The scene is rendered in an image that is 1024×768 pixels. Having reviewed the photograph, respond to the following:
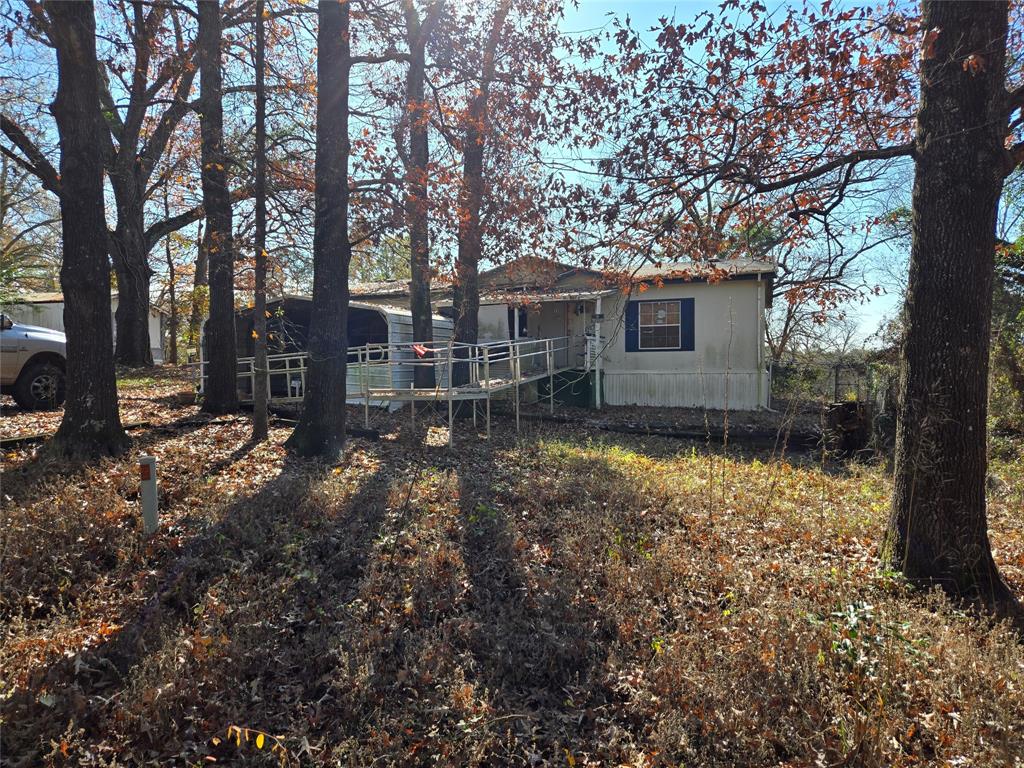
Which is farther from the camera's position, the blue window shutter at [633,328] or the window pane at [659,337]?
the blue window shutter at [633,328]

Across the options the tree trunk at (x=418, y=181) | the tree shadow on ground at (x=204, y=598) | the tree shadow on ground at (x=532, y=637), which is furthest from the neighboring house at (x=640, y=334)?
the tree shadow on ground at (x=532, y=637)

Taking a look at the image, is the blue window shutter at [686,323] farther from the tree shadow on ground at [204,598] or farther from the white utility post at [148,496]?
the white utility post at [148,496]

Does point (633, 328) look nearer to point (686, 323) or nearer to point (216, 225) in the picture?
point (686, 323)

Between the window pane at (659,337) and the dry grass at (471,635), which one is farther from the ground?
the window pane at (659,337)

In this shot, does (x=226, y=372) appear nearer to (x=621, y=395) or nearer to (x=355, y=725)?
(x=355, y=725)

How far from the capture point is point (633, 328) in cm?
1659

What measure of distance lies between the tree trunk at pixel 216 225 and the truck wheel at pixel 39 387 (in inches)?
90.1

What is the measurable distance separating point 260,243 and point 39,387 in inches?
198

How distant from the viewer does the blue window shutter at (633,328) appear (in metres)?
16.5

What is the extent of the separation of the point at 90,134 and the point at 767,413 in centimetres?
1510

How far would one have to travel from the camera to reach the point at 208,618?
3.68 metres

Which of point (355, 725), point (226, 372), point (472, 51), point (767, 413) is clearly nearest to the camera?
point (355, 725)

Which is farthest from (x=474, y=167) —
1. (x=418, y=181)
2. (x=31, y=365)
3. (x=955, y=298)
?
(x=955, y=298)

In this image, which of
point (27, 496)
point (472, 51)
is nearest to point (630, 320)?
point (472, 51)
